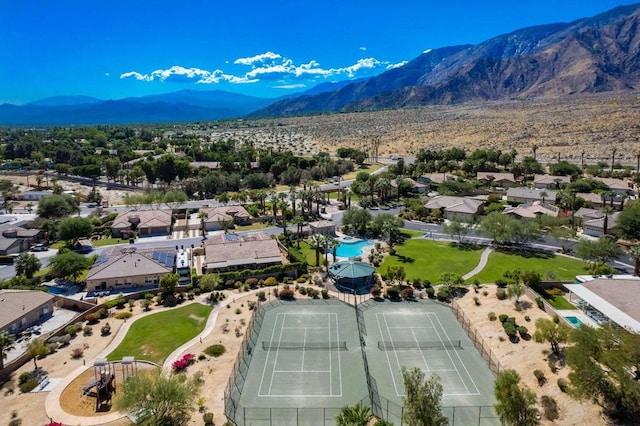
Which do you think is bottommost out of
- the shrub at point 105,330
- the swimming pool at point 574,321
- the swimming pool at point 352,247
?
the shrub at point 105,330

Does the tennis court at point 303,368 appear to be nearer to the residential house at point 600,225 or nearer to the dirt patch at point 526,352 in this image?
the dirt patch at point 526,352

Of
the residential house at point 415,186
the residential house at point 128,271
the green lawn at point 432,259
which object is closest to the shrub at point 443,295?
the green lawn at point 432,259

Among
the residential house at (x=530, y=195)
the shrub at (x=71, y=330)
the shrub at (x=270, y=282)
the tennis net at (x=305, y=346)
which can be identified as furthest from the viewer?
the residential house at (x=530, y=195)

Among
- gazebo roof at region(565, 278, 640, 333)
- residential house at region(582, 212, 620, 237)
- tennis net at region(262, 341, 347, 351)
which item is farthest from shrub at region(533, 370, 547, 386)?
residential house at region(582, 212, 620, 237)

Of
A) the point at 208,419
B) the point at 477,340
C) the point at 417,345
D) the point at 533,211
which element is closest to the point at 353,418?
the point at 208,419

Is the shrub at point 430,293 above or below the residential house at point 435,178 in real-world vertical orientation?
below

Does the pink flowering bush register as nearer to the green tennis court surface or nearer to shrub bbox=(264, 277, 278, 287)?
the green tennis court surface
